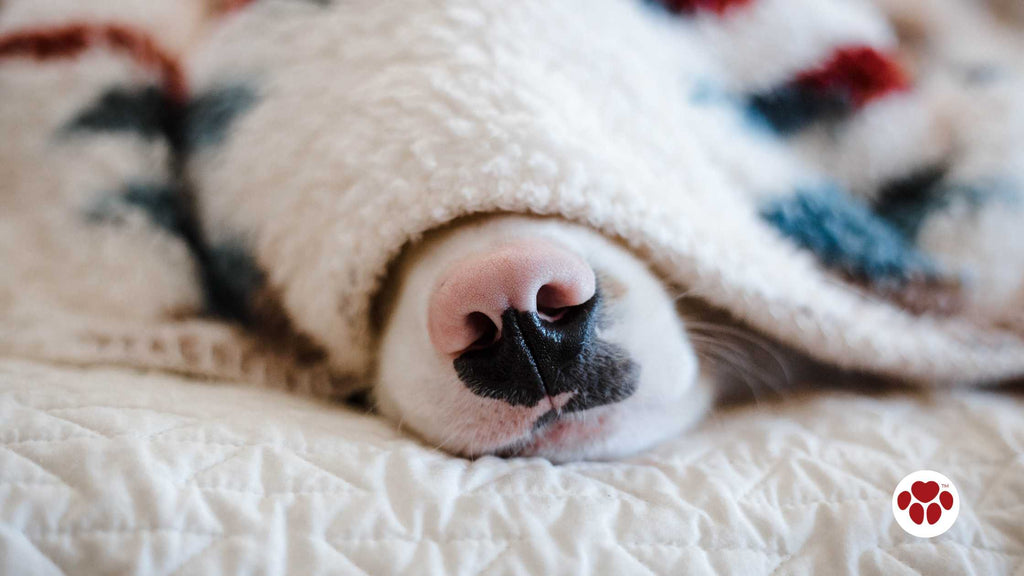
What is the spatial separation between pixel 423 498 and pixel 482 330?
111mm

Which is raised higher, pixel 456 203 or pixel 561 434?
pixel 456 203

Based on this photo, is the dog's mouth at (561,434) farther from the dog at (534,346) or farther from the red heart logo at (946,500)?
the red heart logo at (946,500)

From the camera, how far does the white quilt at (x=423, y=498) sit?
358 mm

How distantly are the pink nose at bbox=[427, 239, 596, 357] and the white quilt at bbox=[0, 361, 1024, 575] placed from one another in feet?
0.28

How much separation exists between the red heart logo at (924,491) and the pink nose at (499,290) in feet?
0.77

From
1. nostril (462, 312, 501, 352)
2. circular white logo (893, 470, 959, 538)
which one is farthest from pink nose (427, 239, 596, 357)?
circular white logo (893, 470, 959, 538)

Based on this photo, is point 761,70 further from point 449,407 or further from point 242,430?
point 242,430

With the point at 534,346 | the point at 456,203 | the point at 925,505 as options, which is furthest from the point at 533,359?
the point at 925,505

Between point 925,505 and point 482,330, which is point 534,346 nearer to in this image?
point 482,330

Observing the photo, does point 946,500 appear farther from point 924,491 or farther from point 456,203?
point 456,203

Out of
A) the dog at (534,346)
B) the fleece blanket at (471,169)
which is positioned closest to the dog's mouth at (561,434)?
the dog at (534,346)

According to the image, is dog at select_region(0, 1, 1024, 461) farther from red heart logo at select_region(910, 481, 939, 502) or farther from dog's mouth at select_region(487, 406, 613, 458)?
red heart logo at select_region(910, 481, 939, 502)

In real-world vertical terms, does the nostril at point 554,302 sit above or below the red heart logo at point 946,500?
above

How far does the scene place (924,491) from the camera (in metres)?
0.44
